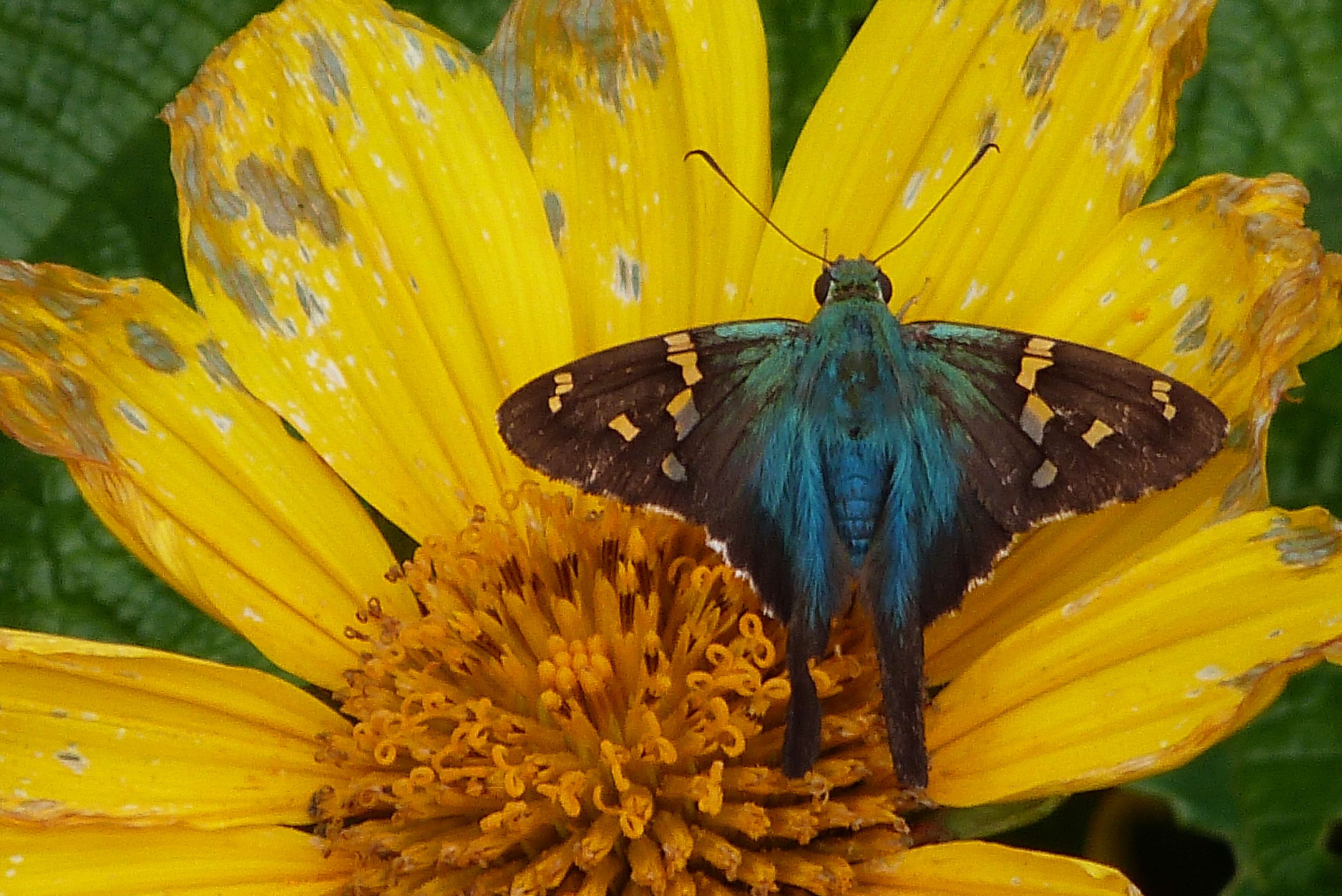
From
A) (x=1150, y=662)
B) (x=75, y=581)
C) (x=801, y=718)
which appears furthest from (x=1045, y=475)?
(x=75, y=581)

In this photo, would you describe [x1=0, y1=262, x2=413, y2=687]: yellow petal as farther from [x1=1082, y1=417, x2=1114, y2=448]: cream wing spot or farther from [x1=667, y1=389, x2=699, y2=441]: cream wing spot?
[x1=1082, y1=417, x2=1114, y2=448]: cream wing spot

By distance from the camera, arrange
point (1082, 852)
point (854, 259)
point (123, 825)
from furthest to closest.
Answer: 1. point (1082, 852)
2. point (854, 259)
3. point (123, 825)

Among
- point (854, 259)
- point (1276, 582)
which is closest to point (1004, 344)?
point (854, 259)

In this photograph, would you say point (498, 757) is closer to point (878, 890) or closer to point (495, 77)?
point (878, 890)

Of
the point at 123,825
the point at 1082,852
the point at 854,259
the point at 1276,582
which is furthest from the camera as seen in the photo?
the point at 1082,852

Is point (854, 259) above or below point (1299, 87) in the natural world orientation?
below

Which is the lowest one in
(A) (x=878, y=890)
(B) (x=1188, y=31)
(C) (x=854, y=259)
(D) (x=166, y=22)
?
(A) (x=878, y=890)

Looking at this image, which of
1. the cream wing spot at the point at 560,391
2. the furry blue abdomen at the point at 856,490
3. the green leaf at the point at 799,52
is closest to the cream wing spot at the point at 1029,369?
the furry blue abdomen at the point at 856,490
